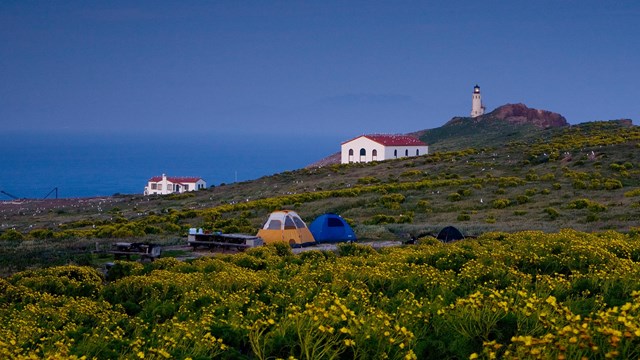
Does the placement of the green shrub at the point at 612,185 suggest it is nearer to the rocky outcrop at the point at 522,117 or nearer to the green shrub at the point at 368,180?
the green shrub at the point at 368,180

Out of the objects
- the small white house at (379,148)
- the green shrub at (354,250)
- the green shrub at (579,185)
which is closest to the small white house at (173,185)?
the small white house at (379,148)

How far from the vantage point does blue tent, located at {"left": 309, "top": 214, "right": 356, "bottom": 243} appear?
2788 cm

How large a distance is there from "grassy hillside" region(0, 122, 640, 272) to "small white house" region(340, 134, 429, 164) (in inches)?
744

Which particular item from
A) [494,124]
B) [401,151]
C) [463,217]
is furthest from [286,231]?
[494,124]

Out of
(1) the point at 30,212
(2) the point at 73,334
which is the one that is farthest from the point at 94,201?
(2) the point at 73,334

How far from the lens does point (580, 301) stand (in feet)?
33.1

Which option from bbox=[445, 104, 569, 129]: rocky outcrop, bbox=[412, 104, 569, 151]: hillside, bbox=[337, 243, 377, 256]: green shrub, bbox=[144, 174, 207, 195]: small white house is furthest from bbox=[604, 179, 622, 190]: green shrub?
bbox=[445, 104, 569, 129]: rocky outcrop

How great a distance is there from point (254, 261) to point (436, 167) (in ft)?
165

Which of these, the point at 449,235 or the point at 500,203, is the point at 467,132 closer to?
the point at 500,203

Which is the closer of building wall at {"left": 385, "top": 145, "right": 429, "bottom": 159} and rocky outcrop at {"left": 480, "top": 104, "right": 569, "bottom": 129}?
building wall at {"left": 385, "top": 145, "right": 429, "bottom": 159}

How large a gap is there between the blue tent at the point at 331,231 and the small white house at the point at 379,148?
68.2 metres

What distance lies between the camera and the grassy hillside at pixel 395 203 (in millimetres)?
30575

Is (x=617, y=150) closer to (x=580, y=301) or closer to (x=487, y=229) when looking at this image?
(x=487, y=229)

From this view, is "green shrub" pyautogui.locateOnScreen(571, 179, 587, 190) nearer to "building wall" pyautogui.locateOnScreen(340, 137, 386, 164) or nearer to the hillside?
"building wall" pyautogui.locateOnScreen(340, 137, 386, 164)
